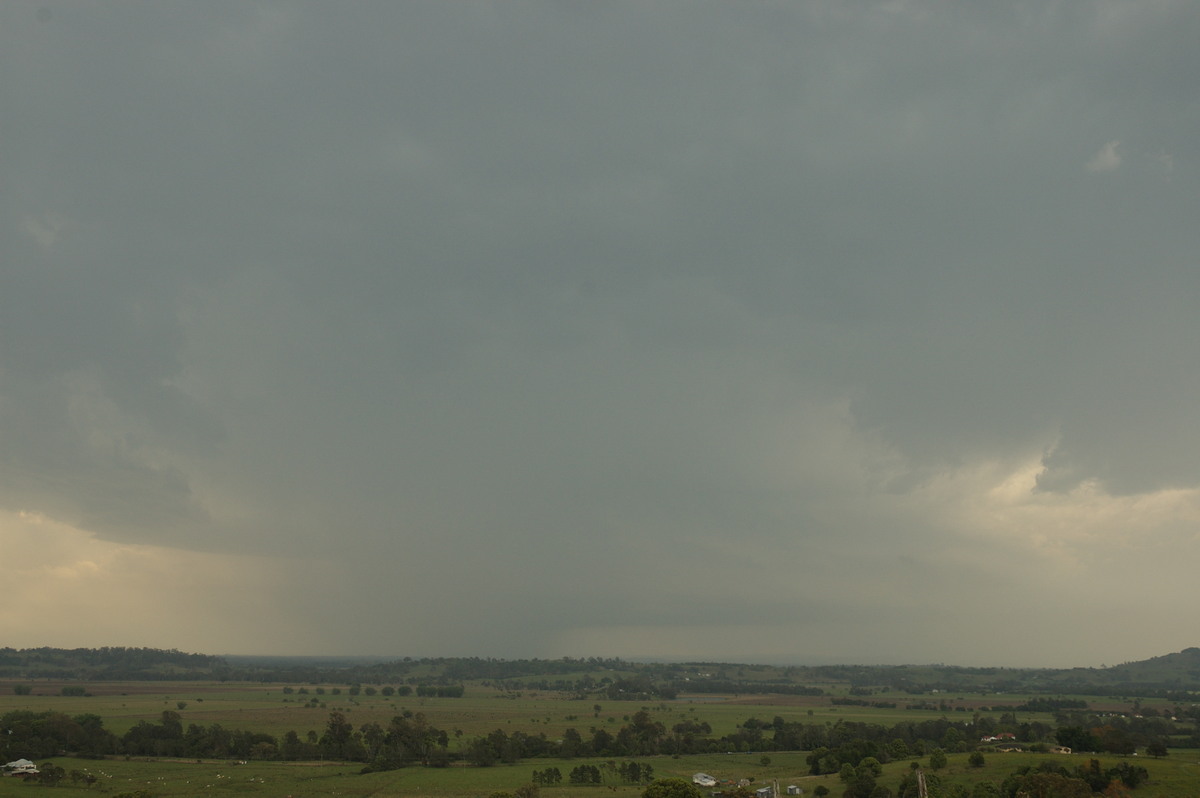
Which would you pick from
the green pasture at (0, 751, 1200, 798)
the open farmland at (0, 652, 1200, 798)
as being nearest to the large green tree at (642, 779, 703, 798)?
the green pasture at (0, 751, 1200, 798)

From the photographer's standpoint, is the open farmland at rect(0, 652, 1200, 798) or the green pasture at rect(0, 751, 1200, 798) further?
the open farmland at rect(0, 652, 1200, 798)

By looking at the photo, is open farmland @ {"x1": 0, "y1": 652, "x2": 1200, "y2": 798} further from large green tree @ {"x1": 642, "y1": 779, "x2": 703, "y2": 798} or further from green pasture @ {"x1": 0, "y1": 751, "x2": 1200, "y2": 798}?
large green tree @ {"x1": 642, "y1": 779, "x2": 703, "y2": 798}

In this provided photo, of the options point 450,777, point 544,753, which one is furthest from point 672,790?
point 544,753

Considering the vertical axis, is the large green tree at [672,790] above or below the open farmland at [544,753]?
above

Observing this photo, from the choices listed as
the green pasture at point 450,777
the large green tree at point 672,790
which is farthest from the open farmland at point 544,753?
the large green tree at point 672,790

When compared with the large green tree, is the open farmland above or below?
below

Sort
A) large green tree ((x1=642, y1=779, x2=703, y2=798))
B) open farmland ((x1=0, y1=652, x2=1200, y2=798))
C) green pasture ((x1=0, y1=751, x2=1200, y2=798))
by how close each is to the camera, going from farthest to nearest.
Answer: open farmland ((x1=0, y1=652, x2=1200, y2=798))
green pasture ((x1=0, y1=751, x2=1200, y2=798))
large green tree ((x1=642, y1=779, x2=703, y2=798))

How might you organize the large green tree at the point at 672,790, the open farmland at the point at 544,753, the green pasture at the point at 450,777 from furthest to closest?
1. the open farmland at the point at 544,753
2. the green pasture at the point at 450,777
3. the large green tree at the point at 672,790

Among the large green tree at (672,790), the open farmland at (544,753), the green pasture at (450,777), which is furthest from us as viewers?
the open farmland at (544,753)

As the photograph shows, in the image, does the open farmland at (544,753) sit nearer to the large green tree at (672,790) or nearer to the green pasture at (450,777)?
the green pasture at (450,777)

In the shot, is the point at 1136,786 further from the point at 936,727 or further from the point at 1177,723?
the point at 1177,723

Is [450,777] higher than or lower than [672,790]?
lower

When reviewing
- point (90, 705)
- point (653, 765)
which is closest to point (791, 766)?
point (653, 765)

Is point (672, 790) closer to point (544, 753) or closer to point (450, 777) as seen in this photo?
point (450, 777)
